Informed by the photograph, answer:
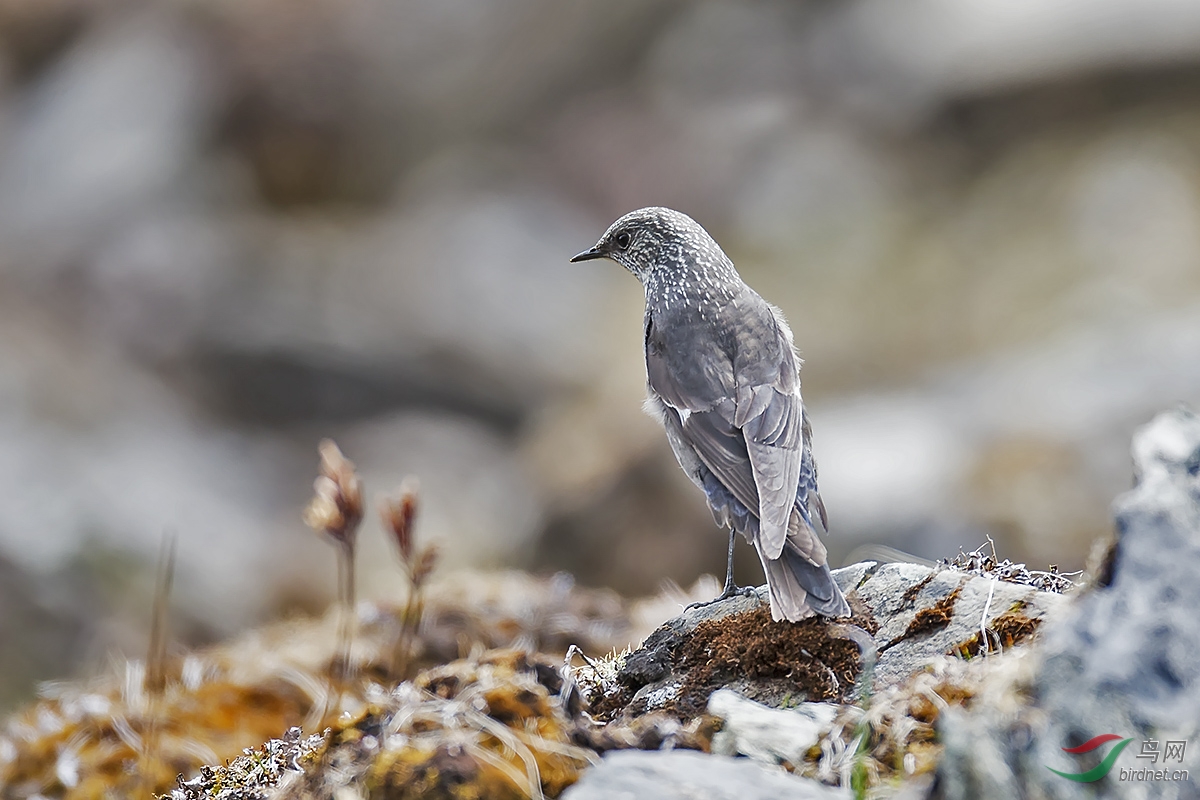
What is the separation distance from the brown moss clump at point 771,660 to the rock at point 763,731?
0.44m

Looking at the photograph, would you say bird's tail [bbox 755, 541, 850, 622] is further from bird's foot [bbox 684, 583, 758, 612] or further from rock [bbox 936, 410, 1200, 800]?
rock [bbox 936, 410, 1200, 800]

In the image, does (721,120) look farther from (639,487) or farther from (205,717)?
(205,717)

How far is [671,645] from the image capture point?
4.73m

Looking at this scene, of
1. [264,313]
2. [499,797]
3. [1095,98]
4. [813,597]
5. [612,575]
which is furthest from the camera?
[1095,98]

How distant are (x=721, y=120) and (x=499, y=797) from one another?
23872 mm

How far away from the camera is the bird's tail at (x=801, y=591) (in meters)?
4.43

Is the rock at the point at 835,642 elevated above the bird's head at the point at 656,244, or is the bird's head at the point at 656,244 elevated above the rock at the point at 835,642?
the bird's head at the point at 656,244

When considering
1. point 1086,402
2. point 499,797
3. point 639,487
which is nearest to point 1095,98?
point 1086,402

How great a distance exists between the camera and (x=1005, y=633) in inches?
164

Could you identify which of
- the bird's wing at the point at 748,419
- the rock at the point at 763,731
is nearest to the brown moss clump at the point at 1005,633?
the rock at the point at 763,731

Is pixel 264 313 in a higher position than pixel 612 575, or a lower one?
higher

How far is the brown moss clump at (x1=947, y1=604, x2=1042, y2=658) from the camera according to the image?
13.5 feet

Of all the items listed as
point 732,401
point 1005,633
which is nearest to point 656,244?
point 732,401

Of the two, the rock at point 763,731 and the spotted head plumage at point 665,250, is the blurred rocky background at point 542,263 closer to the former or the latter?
the spotted head plumage at point 665,250
